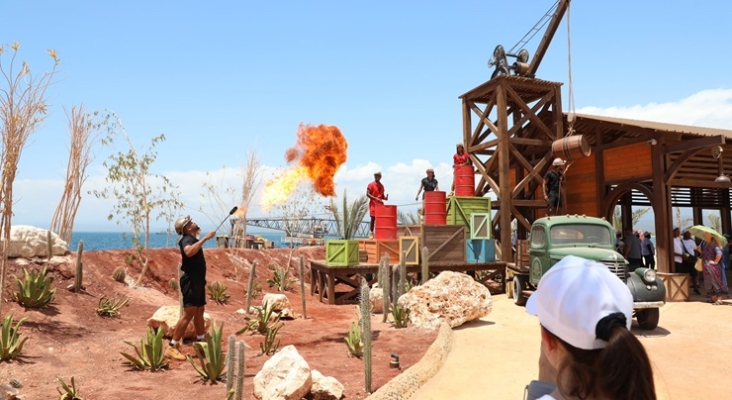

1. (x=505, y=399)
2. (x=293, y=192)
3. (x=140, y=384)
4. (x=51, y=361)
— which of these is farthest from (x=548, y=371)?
(x=293, y=192)

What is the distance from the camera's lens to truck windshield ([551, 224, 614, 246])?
36.1 feet

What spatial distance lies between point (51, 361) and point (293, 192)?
1292 centimetres

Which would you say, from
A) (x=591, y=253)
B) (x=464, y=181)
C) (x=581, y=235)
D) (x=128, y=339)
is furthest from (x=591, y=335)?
(x=464, y=181)

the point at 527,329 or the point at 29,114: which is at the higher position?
the point at 29,114

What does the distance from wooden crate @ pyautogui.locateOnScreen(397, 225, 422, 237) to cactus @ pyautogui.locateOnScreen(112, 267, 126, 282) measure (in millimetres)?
7889

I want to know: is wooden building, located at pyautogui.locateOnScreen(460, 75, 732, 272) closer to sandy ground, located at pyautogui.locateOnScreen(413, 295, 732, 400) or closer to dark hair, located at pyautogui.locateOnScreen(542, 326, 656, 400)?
sandy ground, located at pyautogui.locateOnScreen(413, 295, 732, 400)

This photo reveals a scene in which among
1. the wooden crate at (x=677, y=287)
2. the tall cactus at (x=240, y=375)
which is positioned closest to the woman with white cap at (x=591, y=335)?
the tall cactus at (x=240, y=375)

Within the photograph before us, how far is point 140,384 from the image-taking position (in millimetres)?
6059

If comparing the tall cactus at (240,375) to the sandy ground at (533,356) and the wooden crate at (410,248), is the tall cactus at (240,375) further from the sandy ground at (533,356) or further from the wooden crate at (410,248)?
the wooden crate at (410,248)

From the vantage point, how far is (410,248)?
47.5 feet

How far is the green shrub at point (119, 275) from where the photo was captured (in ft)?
39.8

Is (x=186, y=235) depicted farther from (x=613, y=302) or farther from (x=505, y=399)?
(x=613, y=302)

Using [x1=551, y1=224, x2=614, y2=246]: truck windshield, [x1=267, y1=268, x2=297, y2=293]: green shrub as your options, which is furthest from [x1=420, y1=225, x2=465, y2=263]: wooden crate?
[x1=267, y1=268, x2=297, y2=293]: green shrub

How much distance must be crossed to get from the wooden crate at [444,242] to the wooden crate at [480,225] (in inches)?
18.6
